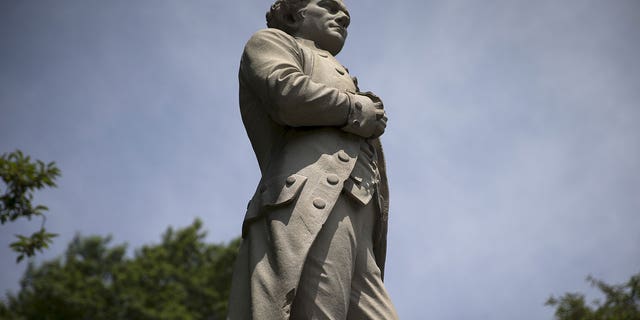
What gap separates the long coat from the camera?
3850 millimetres

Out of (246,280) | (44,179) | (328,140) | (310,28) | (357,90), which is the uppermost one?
(44,179)

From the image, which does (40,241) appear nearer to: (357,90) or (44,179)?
(44,179)

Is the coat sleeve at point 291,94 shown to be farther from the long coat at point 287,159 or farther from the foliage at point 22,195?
the foliage at point 22,195

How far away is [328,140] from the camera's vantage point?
4445mm

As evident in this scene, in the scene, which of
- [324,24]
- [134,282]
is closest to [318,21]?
[324,24]

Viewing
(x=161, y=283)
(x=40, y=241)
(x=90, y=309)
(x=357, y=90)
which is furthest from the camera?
(x=161, y=283)

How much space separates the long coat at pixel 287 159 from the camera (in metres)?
3.85

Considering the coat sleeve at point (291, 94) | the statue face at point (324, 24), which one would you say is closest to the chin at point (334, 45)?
the statue face at point (324, 24)

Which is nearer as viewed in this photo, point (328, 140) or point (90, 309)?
point (328, 140)

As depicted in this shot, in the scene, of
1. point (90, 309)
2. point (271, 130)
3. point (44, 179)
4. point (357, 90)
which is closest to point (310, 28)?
point (357, 90)

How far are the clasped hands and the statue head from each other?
2.72ft

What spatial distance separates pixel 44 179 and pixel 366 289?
6.14m

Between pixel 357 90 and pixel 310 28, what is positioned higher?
pixel 310 28

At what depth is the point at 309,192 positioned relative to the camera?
4.09 metres
